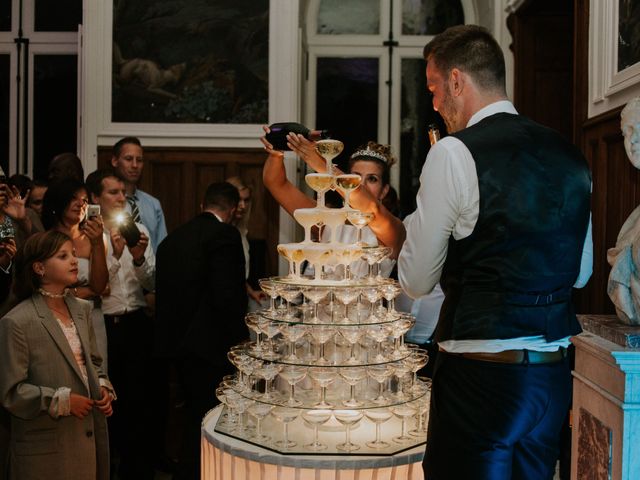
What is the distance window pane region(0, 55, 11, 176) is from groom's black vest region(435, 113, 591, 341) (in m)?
7.10

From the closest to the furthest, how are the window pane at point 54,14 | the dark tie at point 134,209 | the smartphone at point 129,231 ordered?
1. the smartphone at point 129,231
2. the dark tie at point 134,209
3. the window pane at point 54,14

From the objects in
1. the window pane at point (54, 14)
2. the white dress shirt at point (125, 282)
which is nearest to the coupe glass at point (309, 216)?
the white dress shirt at point (125, 282)

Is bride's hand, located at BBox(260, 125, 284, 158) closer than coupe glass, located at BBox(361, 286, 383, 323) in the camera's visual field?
No

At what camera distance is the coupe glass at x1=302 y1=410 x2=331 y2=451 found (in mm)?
2713

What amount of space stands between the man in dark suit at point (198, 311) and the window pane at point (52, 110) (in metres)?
4.19

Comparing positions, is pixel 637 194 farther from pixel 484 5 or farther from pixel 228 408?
pixel 484 5

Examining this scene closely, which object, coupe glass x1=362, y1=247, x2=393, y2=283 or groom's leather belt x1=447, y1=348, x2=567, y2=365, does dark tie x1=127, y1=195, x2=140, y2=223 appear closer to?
coupe glass x1=362, y1=247, x2=393, y2=283

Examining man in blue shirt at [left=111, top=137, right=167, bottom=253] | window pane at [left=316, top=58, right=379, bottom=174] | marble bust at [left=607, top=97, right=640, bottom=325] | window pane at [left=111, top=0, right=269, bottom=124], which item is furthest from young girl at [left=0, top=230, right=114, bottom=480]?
window pane at [left=316, top=58, right=379, bottom=174]

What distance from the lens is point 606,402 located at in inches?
115

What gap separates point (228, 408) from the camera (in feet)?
9.87

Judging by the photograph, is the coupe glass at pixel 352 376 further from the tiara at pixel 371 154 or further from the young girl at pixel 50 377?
the tiara at pixel 371 154

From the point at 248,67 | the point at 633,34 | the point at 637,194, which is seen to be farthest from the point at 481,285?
the point at 248,67

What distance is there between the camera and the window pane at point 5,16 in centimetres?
852

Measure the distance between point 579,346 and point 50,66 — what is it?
690cm
